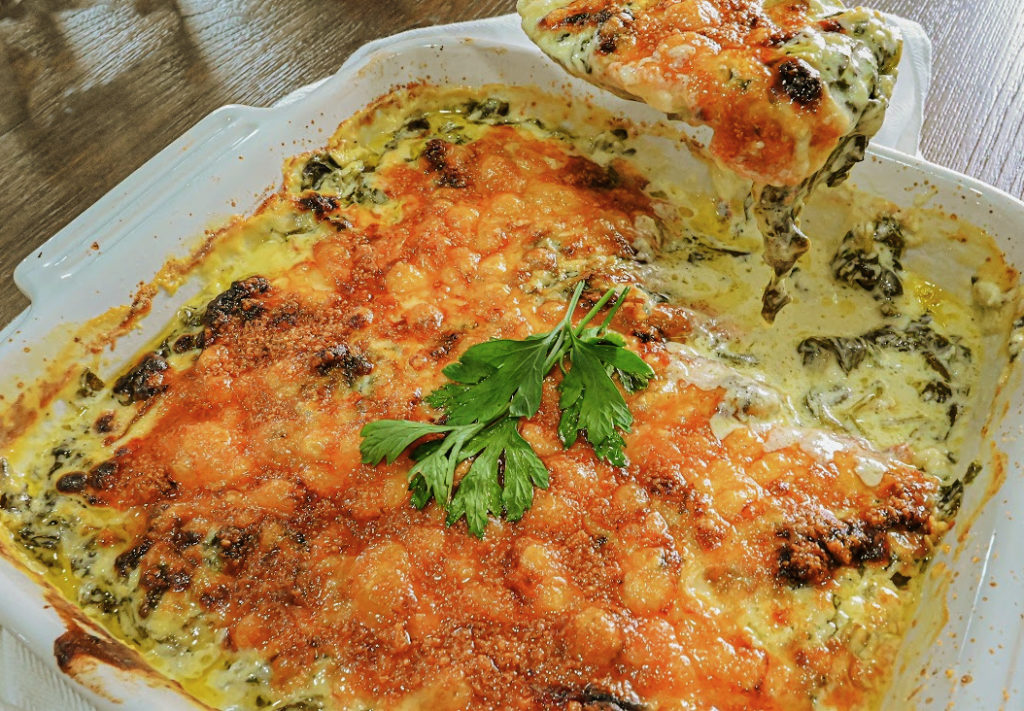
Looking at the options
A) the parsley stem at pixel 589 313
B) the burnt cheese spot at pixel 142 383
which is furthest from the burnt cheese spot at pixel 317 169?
the parsley stem at pixel 589 313

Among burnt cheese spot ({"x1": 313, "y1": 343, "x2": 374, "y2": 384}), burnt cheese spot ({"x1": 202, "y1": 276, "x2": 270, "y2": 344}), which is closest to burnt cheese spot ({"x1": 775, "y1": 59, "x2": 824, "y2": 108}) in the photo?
burnt cheese spot ({"x1": 313, "y1": 343, "x2": 374, "y2": 384})

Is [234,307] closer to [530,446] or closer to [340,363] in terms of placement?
[340,363]

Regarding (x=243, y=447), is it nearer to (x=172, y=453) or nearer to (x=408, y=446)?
(x=172, y=453)

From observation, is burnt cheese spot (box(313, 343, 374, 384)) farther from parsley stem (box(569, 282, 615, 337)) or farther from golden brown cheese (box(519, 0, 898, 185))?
golden brown cheese (box(519, 0, 898, 185))

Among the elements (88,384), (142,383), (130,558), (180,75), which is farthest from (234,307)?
(180,75)

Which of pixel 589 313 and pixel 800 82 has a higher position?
pixel 800 82
